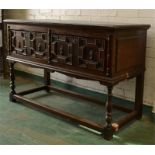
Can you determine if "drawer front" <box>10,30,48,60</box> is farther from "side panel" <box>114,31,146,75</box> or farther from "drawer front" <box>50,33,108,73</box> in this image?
"side panel" <box>114,31,146,75</box>

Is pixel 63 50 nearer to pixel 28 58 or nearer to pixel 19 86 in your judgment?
pixel 28 58

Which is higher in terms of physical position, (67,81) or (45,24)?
(45,24)

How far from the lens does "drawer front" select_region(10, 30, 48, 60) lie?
2797mm

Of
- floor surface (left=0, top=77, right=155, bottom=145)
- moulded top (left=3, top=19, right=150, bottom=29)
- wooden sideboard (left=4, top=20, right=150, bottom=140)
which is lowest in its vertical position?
floor surface (left=0, top=77, right=155, bottom=145)

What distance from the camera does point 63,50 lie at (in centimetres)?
259

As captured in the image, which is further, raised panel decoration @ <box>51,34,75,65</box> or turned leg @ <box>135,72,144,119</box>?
turned leg @ <box>135,72,144,119</box>

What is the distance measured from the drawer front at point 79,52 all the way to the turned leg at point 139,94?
0.65 meters

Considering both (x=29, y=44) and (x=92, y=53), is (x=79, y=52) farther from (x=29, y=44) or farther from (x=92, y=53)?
(x=29, y=44)

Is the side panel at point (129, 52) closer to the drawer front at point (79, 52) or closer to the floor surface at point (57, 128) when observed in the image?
the drawer front at point (79, 52)

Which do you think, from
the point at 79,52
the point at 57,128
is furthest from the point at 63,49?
the point at 57,128

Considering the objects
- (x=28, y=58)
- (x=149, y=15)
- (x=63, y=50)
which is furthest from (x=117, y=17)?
(x=28, y=58)

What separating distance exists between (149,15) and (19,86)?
7.03ft

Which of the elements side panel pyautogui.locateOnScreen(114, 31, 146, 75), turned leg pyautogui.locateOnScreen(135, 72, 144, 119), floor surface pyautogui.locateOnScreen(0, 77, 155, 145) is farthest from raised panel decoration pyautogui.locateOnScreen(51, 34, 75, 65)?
turned leg pyautogui.locateOnScreen(135, 72, 144, 119)
